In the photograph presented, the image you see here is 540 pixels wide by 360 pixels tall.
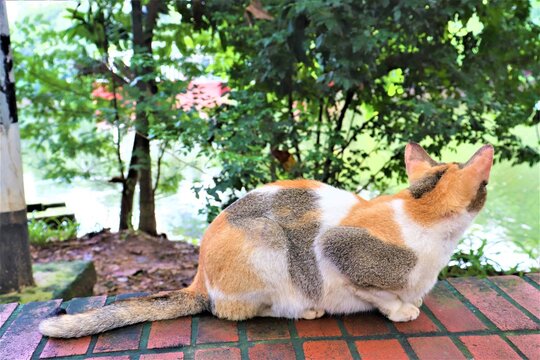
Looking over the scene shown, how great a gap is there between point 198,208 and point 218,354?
3.41m

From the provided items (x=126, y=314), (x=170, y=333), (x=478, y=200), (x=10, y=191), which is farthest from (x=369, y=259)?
(x=10, y=191)

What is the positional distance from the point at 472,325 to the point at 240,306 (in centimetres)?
91

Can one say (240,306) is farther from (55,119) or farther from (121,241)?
(55,119)

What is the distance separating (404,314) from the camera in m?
2.02

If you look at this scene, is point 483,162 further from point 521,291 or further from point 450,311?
point 521,291

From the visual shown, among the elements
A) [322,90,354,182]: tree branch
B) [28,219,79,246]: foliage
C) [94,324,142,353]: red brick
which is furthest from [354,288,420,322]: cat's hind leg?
[28,219,79,246]: foliage

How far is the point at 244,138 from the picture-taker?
10.4 ft

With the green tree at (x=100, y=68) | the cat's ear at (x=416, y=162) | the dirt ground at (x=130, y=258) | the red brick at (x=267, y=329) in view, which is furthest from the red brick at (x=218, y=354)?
the green tree at (x=100, y=68)

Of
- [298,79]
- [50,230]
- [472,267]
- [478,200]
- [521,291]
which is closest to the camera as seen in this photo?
[478,200]

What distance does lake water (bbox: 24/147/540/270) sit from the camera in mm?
5036

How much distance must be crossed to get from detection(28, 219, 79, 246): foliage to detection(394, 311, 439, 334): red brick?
3465mm

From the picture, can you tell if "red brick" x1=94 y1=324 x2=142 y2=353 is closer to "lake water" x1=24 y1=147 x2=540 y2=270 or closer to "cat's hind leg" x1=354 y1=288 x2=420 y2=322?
"cat's hind leg" x1=354 y1=288 x2=420 y2=322

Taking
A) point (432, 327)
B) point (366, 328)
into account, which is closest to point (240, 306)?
point (366, 328)

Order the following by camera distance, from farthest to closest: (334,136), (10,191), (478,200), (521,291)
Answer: (334,136) → (10,191) → (521,291) → (478,200)
